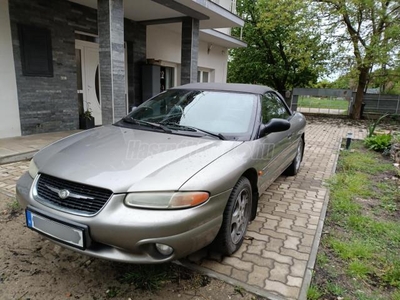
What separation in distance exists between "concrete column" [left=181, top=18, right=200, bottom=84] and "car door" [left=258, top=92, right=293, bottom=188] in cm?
444

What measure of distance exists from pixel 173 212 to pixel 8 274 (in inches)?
55.5

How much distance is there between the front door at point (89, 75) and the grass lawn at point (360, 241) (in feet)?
20.0

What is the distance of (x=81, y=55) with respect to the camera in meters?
7.18

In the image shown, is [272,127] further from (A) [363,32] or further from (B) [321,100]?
(B) [321,100]

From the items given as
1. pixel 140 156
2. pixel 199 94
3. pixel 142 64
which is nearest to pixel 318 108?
pixel 142 64

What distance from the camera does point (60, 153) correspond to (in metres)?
2.30

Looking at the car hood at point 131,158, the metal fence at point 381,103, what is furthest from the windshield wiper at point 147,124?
the metal fence at point 381,103

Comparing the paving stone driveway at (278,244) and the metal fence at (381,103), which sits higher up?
the metal fence at (381,103)

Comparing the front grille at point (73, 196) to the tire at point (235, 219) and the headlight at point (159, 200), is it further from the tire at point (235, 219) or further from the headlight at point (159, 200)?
the tire at point (235, 219)

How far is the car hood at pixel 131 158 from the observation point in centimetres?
186

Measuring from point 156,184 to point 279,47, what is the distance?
54.7ft

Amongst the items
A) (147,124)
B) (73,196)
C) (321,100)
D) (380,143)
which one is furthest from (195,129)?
(321,100)

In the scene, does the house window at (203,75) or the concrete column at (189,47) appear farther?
the house window at (203,75)

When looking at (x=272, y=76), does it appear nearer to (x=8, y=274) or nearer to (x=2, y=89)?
(x=2, y=89)
